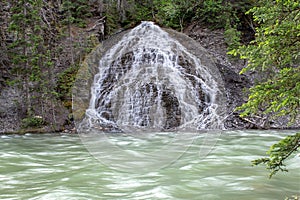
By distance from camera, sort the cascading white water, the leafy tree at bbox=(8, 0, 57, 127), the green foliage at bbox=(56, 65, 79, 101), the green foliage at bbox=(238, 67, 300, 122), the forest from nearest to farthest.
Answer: the green foliage at bbox=(238, 67, 300, 122) < the forest < the leafy tree at bbox=(8, 0, 57, 127) < the cascading white water < the green foliage at bbox=(56, 65, 79, 101)

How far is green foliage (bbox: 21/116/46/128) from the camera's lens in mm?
11211

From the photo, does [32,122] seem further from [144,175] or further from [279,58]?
[279,58]

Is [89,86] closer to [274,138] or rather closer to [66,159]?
[66,159]

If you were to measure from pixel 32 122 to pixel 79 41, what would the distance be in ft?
15.9

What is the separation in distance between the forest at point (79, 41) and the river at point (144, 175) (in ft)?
2.68

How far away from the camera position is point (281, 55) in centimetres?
353

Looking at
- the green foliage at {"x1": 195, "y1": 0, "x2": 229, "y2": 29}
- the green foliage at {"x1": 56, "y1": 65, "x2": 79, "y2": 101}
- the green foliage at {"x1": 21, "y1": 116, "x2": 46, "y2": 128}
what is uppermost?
the green foliage at {"x1": 195, "y1": 0, "x2": 229, "y2": 29}

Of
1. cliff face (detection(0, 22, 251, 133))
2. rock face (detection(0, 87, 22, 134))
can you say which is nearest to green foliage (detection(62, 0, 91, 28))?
cliff face (detection(0, 22, 251, 133))

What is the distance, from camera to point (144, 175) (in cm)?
550

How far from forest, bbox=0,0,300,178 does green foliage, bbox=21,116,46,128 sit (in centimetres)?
2

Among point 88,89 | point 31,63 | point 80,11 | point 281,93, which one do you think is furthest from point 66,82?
point 281,93

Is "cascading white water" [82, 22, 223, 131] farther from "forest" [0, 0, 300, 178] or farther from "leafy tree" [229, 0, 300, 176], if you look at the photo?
"leafy tree" [229, 0, 300, 176]

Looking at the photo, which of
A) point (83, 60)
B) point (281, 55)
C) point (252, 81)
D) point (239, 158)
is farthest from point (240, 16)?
point (281, 55)

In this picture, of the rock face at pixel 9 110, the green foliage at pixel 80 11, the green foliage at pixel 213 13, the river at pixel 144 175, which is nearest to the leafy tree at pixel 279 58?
the river at pixel 144 175
